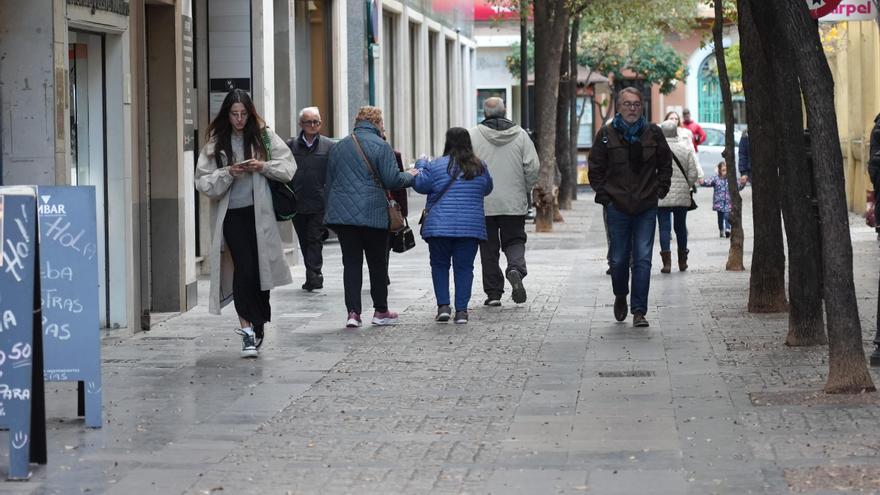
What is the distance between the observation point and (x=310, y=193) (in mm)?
17203

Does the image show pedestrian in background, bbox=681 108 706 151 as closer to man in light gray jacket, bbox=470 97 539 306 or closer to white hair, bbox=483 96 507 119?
white hair, bbox=483 96 507 119

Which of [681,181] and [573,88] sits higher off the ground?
[573,88]

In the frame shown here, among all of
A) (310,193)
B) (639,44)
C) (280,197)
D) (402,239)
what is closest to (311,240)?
(310,193)

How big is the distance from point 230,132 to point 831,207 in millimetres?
4463

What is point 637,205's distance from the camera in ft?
43.5

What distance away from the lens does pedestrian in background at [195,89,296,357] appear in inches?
463

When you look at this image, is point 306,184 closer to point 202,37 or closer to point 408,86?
point 202,37

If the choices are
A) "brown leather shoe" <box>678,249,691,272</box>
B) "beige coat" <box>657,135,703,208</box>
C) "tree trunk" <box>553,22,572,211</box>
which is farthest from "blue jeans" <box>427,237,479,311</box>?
"tree trunk" <box>553,22,572,211</box>

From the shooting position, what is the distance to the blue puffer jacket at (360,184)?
13484 millimetres

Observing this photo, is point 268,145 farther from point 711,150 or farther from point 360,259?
point 711,150

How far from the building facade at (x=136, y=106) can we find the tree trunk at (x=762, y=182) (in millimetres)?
4887

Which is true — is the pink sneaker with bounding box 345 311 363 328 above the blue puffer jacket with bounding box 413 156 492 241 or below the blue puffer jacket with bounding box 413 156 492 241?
below

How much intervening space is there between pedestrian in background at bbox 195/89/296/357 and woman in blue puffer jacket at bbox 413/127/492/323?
2336 mm

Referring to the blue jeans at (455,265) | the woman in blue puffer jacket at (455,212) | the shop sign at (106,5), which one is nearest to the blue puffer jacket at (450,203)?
the woman in blue puffer jacket at (455,212)
